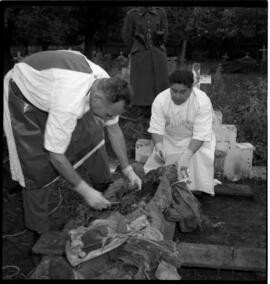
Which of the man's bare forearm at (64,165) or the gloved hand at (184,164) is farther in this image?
the gloved hand at (184,164)

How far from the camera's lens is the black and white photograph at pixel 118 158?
8.62ft

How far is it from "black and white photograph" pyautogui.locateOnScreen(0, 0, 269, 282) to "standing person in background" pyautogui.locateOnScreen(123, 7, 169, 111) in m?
0.03

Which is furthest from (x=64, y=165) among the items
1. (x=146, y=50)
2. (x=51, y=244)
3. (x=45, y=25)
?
(x=146, y=50)

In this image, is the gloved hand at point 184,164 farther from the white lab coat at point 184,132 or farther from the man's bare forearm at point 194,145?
the white lab coat at point 184,132

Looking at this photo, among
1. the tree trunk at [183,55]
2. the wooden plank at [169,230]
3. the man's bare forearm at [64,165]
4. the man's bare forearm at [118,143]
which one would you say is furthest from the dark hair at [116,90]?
the tree trunk at [183,55]

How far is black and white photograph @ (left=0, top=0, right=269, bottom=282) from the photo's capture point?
2.63m

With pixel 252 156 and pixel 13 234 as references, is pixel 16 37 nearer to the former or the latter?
pixel 13 234

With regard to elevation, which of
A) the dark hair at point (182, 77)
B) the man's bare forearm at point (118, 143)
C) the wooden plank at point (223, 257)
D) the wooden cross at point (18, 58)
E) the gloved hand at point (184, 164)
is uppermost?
Result: the wooden cross at point (18, 58)

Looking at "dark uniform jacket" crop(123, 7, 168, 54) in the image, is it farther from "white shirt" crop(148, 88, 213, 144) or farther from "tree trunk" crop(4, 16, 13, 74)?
"tree trunk" crop(4, 16, 13, 74)

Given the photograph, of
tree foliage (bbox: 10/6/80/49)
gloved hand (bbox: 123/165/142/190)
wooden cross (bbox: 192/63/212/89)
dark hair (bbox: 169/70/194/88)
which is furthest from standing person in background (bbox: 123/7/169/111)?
gloved hand (bbox: 123/165/142/190)

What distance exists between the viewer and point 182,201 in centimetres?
352

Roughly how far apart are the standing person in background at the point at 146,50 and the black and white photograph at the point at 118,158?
33mm

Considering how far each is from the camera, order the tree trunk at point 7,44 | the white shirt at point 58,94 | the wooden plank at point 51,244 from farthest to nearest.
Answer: the tree trunk at point 7,44, the wooden plank at point 51,244, the white shirt at point 58,94

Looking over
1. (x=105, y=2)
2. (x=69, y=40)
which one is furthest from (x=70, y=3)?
(x=69, y=40)
